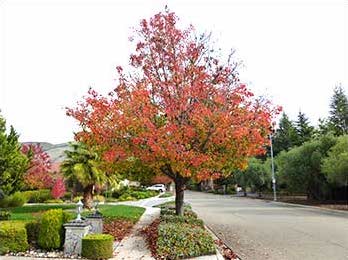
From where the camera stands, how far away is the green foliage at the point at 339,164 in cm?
2389

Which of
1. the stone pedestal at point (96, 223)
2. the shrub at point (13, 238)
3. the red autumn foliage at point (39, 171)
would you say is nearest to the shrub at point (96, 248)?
the shrub at point (13, 238)

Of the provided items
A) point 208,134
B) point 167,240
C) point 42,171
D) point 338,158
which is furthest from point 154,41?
point 42,171

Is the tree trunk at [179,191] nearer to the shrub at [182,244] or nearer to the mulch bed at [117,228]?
the mulch bed at [117,228]

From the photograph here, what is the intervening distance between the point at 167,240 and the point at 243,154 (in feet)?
13.9

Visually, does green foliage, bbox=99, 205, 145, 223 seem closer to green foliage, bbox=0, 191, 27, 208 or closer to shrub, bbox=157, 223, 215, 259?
green foliage, bbox=0, 191, 27, 208

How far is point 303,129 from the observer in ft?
179

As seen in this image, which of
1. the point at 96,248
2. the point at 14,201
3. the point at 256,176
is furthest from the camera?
the point at 256,176

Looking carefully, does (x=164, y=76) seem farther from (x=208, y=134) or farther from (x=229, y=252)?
(x=229, y=252)

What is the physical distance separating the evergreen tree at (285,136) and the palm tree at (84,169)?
129ft

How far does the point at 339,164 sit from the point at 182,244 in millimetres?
18816

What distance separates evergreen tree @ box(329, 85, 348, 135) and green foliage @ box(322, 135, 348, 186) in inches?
1044

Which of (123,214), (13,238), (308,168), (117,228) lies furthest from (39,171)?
(308,168)

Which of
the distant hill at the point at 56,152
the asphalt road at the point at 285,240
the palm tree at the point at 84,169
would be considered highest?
the distant hill at the point at 56,152

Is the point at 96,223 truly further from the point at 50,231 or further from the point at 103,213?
the point at 103,213
